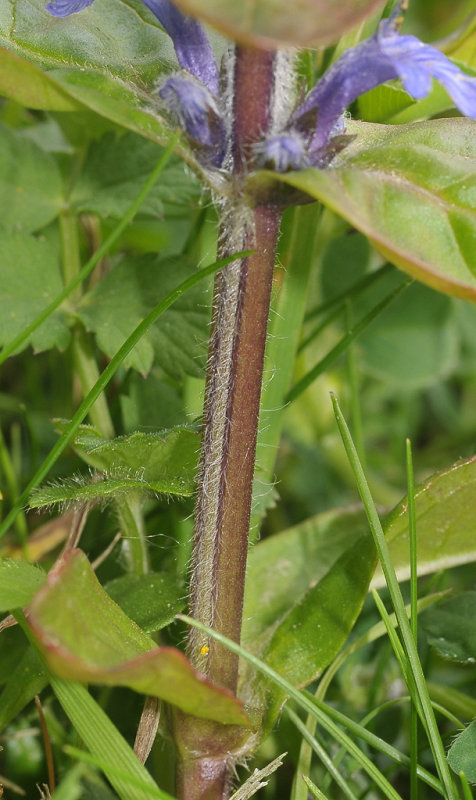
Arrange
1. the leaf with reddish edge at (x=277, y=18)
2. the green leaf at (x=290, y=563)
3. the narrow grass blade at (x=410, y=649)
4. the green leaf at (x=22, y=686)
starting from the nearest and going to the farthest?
the leaf with reddish edge at (x=277, y=18)
the narrow grass blade at (x=410, y=649)
the green leaf at (x=22, y=686)
the green leaf at (x=290, y=563)

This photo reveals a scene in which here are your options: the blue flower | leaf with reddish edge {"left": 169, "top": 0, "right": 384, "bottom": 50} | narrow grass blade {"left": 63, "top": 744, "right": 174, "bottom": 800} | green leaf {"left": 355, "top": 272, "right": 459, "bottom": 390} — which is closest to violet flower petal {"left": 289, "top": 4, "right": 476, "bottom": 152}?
the blue flower

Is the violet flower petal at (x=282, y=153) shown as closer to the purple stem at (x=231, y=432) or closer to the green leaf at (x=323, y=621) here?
the purple stem at (x=231, y=432)

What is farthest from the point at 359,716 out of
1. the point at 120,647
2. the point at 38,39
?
the point at 38,39

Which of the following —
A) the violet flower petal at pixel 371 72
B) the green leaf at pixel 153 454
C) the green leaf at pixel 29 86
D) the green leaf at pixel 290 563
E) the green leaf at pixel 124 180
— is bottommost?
the green leaf at pixel 290 563

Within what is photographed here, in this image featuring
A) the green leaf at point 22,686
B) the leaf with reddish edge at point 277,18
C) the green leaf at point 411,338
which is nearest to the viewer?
the leaf with reddish edge at point 277,18

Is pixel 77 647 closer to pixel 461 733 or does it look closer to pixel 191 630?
pixel 191 630

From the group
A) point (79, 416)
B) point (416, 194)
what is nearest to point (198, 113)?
point (416, 194)

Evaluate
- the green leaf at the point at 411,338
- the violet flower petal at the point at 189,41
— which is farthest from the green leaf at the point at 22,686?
the green leaf at the point at 411,338

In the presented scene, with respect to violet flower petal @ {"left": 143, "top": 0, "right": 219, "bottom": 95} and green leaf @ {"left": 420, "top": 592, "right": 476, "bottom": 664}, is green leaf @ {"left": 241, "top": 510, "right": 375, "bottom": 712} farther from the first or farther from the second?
violet flower petal @ {"left": 143, "top": 0, "right": 219, "bottom": 95}
